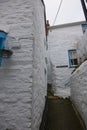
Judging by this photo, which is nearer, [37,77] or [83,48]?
[37,77]

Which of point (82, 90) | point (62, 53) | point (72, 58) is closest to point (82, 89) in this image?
point (82, 90)

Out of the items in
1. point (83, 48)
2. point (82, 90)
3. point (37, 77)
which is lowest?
point (82, 90)

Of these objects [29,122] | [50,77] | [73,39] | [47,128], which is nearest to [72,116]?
[47,128]

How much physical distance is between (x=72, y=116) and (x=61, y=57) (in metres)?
5.54

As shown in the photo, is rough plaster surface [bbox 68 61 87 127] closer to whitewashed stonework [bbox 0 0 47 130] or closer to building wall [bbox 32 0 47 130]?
building wall [bbox 32 0 47 130]

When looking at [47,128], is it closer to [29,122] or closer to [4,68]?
[29,122]

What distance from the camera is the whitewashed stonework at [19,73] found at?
2.28m

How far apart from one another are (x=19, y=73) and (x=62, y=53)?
24.0ft

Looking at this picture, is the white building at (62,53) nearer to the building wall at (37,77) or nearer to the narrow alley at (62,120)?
the narrow alley at (62,120)

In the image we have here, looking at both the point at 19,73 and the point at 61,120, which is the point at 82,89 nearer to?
the point at 61,120

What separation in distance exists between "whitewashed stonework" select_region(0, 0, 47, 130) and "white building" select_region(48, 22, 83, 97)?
242 inches

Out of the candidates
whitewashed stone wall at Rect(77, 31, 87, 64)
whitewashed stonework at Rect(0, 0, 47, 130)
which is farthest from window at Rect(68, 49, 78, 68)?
whitewashed stonework at Rect(0, 0, 47, 130)

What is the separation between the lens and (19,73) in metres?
2.54

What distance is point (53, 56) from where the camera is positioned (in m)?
9.55
